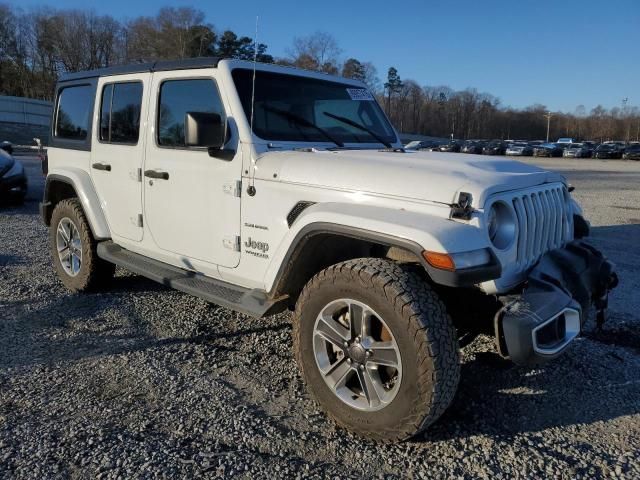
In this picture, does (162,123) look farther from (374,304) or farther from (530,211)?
(530,211)

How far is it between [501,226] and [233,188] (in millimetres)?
1701

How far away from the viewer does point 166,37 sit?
42.6 m

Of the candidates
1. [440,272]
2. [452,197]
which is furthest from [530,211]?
Answer: [440,272]

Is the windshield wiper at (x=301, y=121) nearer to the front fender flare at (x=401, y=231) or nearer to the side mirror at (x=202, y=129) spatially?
the side mirror at (x=202, y=129)

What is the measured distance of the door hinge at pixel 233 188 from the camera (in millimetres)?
3512

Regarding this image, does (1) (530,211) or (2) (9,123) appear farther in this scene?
(2) (9,123)

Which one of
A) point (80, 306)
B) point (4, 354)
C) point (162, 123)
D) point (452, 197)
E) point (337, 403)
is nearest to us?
point (452, 197)

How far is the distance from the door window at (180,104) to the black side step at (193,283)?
3.16 feet

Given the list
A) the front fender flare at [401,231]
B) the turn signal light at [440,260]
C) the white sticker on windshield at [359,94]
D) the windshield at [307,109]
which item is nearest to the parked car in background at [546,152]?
the white sticker on windshield at [359,94]

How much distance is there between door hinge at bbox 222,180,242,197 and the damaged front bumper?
1.76m

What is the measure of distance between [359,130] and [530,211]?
1.65m

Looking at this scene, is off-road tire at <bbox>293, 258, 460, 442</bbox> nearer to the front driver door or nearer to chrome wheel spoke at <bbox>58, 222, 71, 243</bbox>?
the front driver door

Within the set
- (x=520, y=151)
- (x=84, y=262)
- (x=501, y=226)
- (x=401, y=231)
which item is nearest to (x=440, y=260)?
(x=401, y=231)

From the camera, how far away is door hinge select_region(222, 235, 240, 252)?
3.58 m
